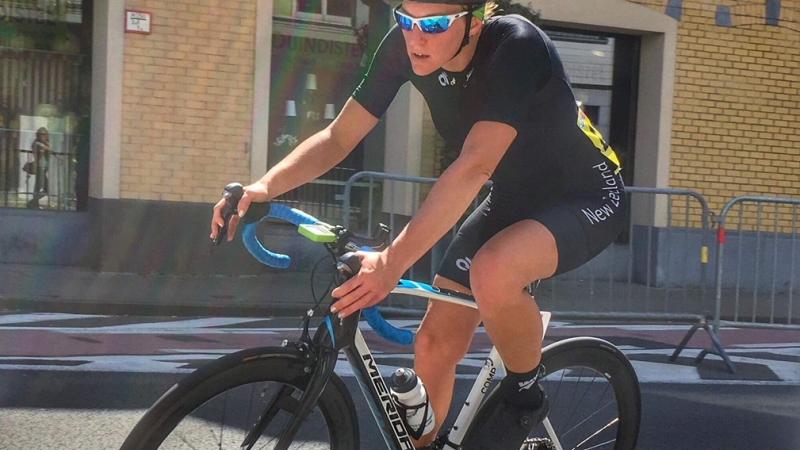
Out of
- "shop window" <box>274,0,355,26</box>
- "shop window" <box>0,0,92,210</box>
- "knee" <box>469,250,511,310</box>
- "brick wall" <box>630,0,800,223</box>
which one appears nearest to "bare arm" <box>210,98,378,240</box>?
"knee" <box>469,250,511,310</box>

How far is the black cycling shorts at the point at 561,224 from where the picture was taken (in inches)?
119

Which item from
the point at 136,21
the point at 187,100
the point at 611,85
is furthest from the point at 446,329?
the point at 611,85

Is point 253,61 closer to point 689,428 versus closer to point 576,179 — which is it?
point 689,428

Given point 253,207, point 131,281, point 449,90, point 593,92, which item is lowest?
point 131,281

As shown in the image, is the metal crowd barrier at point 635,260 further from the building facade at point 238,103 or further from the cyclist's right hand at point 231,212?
the cyclist's right hand at point 231,212

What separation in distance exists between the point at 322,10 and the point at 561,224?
9.80 metres

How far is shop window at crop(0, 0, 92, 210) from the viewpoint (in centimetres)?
1136

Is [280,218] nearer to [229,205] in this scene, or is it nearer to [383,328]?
[229,205]

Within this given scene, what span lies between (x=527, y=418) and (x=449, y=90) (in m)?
1.07

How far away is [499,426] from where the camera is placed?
3049 mm

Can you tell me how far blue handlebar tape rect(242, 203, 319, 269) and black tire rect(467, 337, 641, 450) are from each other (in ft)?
3.45

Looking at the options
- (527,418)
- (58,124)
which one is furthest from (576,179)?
(58,124)

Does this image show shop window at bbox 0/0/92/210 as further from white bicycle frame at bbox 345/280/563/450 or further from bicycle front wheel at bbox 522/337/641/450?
white bicycle frame at bbox 345/280/563/450

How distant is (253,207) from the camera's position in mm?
2725
